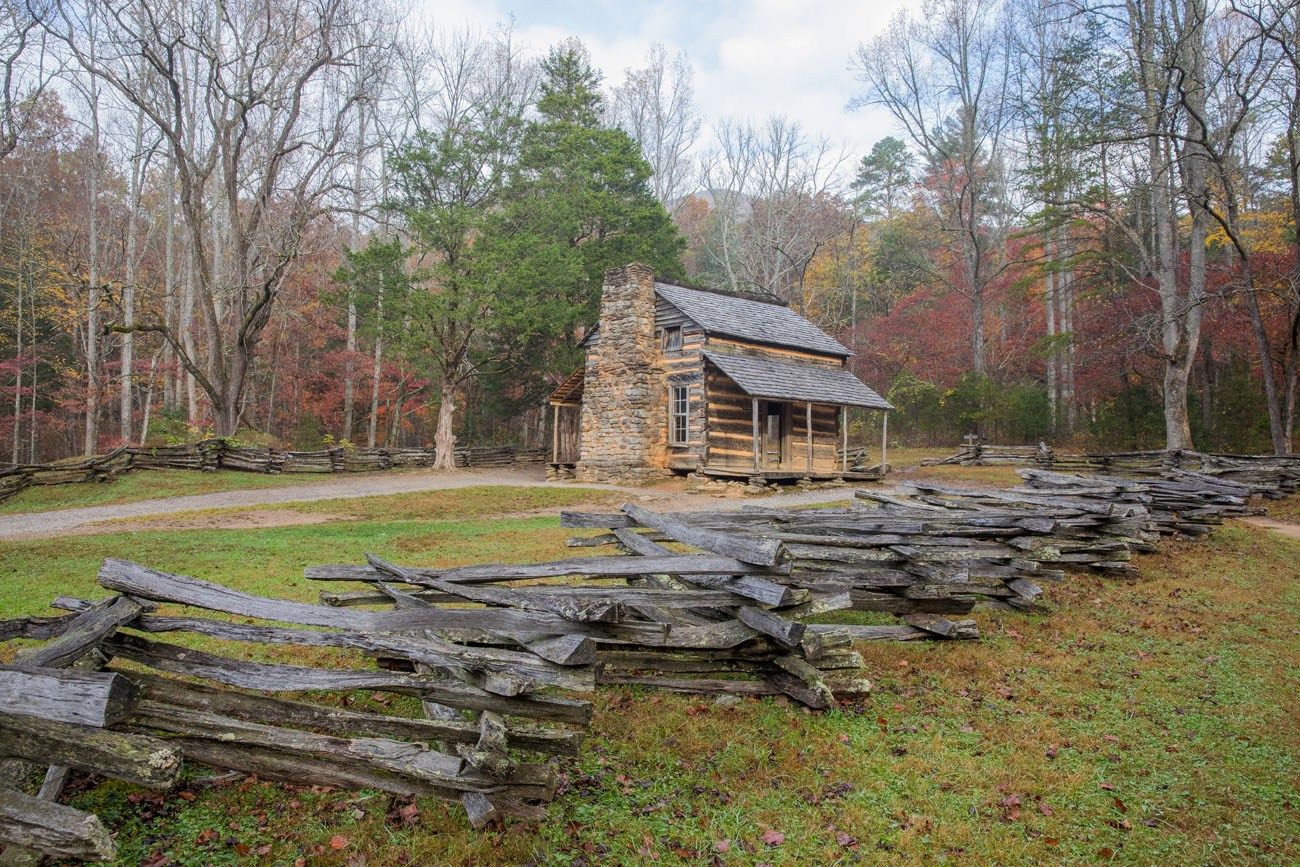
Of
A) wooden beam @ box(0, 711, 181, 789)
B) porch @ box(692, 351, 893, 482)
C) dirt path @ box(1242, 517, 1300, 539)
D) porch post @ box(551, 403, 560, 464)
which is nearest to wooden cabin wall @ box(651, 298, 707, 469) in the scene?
porch @ box(692, 351, 893, 482)

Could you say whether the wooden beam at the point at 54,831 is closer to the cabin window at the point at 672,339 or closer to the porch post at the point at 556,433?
the cabin window at the point at 672,339

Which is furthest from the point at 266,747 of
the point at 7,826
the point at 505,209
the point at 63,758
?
the point at 505,209

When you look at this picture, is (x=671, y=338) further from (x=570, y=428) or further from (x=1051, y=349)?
(x=1051, y=349)

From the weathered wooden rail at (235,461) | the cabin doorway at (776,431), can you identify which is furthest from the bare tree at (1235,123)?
the weathered wooden rail at (235,461)

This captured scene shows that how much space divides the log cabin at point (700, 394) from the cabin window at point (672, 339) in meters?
0.03

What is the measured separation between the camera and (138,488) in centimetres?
1870

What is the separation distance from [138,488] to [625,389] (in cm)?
1380

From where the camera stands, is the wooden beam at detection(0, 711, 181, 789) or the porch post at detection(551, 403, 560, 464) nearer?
the wooden beam at detection(0, 711, 181, 789)

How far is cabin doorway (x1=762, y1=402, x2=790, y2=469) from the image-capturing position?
2308 cm

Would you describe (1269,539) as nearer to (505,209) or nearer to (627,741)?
(627,741)

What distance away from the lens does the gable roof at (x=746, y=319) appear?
879 inches

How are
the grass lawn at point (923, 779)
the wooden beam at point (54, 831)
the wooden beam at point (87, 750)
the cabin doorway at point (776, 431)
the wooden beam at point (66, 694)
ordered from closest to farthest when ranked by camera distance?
the wooden beam at point (54, 831)
the wooden beam at point (87, 750)
the wooden beam at point (66, 694)
the grass lawn at point (923, 779)
the cabin doorway at point (776, 431)

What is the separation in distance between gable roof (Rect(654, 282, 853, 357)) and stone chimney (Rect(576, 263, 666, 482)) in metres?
1.03

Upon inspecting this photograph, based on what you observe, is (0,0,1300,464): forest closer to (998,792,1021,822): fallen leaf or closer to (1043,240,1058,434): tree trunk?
(1043,240,1058,434): tree trunk
